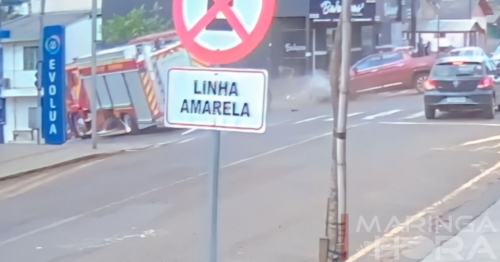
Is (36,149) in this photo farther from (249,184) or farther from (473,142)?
(473,142)

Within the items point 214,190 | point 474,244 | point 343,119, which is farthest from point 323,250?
point 214,190

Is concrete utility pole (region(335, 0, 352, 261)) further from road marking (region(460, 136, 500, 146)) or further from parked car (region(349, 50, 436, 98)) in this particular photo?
parked car (region(349, 50, 436, 98))

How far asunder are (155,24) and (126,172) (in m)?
8.97

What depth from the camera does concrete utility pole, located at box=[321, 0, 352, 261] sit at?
7.55 metres

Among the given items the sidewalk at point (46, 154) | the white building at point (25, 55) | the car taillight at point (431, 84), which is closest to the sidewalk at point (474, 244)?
the sidewalk at point (46, 154)

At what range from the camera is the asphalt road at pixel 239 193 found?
9.77 metres

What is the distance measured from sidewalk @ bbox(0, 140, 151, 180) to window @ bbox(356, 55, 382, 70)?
7879 mm

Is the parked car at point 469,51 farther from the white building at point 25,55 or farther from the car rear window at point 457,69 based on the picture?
the white building at point 25,55

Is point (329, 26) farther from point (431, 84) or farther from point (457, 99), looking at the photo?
point (457, 99)

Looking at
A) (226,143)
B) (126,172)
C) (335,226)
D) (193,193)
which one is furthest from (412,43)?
(335,226)

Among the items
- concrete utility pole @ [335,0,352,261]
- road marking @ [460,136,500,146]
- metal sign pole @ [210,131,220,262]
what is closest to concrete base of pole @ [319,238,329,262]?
concrete utility pole @ [335,0,352,261]

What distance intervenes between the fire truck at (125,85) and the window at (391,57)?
609 centimetres

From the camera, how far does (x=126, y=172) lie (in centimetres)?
1555

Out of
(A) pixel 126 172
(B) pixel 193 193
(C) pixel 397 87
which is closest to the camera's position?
(B) pixel 193 193
